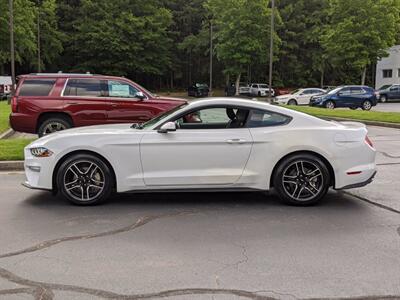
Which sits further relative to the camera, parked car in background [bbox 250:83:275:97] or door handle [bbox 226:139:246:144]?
parked car in background [bbox 250:83:275:97]

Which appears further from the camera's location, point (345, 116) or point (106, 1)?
point (106, 1)

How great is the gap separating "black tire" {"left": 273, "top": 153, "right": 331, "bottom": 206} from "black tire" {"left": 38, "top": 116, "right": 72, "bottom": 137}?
7191 mm

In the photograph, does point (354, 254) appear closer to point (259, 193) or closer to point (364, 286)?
point (364, 286)

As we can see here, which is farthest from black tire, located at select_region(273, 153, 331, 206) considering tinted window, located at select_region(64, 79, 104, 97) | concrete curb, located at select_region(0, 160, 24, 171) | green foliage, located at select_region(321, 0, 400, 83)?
green foliage, located at select_region(321, 0, 400, 83)

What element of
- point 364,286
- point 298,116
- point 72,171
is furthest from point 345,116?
point 364,286

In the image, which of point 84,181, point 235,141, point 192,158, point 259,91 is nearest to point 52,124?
point 84,181

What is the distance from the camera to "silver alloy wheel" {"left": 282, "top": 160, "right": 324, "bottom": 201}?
269 inches

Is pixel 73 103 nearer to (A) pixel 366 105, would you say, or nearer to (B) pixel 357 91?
(B) pixel 357 91

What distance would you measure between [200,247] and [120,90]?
8.49 meters

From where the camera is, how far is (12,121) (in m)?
12.5

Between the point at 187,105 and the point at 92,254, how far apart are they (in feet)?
9.38

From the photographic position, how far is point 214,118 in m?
7.26

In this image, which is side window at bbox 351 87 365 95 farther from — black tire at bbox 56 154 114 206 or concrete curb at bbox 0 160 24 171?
black tire at bbox 56 154 114 206

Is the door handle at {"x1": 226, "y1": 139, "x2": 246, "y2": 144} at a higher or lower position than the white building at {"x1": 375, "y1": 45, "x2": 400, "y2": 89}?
lower
